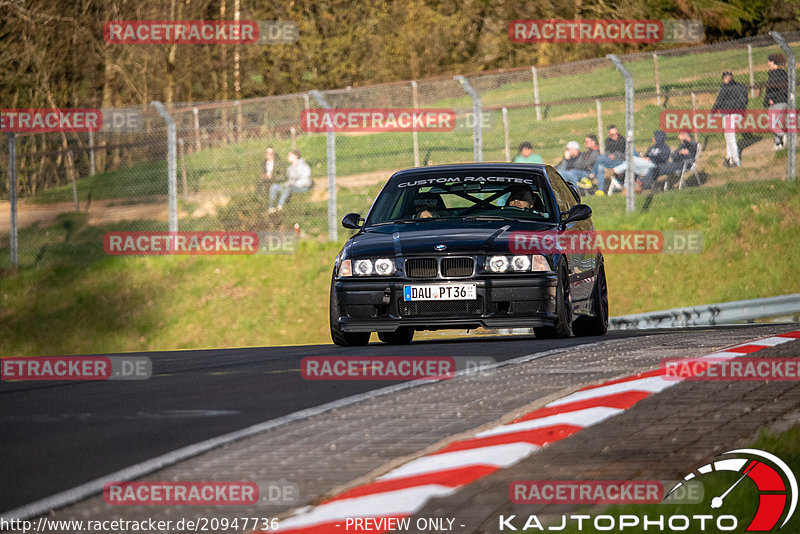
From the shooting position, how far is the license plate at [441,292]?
1065cm

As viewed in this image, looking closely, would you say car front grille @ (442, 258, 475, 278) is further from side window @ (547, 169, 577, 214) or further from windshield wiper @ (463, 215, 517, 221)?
side window @ (547, 169, 577, 214)

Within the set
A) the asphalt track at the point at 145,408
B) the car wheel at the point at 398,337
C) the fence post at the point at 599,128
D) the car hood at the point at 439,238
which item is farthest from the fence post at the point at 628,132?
the asphalt track at the point at 145,408

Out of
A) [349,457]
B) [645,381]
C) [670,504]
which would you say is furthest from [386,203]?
[670,504]

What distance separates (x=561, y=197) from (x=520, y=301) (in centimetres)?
213

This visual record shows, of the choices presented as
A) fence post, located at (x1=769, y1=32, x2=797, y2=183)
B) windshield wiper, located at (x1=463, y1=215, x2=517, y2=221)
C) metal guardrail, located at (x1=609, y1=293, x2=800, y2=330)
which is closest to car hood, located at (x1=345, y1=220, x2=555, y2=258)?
windshield wiper, located at (x1=463, y1=215, x2=517, y2=221)

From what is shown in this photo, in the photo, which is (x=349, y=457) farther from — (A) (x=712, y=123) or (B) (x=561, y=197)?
(A) (x=712, y=123)

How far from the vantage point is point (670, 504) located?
4.59 meters

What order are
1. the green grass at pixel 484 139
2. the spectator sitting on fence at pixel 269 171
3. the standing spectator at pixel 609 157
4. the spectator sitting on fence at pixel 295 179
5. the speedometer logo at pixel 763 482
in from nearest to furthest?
the speedometer logo at pixel 763 482 < the standing spectator at pixel 609 157 < the spectator sitting on fence at pixel 295 179 < the spectator sitting on fence at pixel 269 171 < the green grass at pixel 484 139

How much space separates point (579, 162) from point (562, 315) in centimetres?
1124

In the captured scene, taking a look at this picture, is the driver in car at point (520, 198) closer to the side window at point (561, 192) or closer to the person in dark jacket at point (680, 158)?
the side window at point (561, 192)

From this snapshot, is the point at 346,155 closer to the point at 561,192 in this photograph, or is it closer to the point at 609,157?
the point at 609,157

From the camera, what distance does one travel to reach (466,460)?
A: 5.38m

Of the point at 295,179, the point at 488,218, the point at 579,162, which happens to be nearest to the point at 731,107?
the point at 579,162

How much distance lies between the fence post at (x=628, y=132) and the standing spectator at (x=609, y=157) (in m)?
0.84
